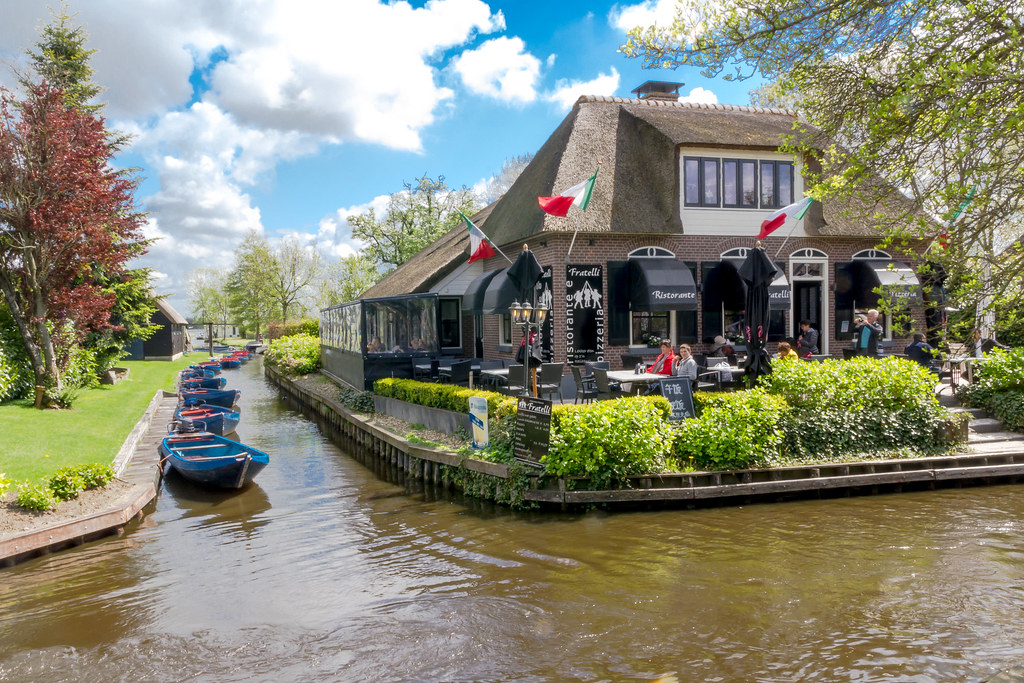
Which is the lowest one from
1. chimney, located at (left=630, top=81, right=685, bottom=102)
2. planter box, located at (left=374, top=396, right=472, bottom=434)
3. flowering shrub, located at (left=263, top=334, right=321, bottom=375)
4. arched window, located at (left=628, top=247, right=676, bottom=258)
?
planter box, located at (left=374, top=396, right=472, bottom=434)

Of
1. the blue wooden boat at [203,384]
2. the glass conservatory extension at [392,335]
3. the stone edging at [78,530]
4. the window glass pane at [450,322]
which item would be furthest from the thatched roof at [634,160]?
the blue wooden boat at [203,384]

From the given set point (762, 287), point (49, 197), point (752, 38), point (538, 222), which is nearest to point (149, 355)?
point (49, 197)

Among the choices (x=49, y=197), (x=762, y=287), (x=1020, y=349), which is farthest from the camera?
(x=49, y=197)

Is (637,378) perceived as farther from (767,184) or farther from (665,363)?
(767,184)

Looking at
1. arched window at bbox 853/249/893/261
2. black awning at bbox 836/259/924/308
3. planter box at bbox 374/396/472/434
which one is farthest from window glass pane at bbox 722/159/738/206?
planter box at bbox 374/396/472/434

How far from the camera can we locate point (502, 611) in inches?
284

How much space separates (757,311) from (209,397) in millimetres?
16297

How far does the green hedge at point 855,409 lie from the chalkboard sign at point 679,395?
1.43 meters

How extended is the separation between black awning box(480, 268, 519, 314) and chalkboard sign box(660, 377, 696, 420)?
5.88 meters

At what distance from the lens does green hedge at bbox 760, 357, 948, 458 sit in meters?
11.4

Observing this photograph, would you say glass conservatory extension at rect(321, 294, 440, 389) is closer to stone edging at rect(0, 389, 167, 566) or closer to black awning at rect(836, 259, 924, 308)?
stone edging at rect(0, 389, 167, 566)

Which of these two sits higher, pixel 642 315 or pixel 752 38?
pixel 752 38

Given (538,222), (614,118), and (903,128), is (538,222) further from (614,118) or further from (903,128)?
(903,128)

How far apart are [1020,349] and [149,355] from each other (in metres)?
45.2
